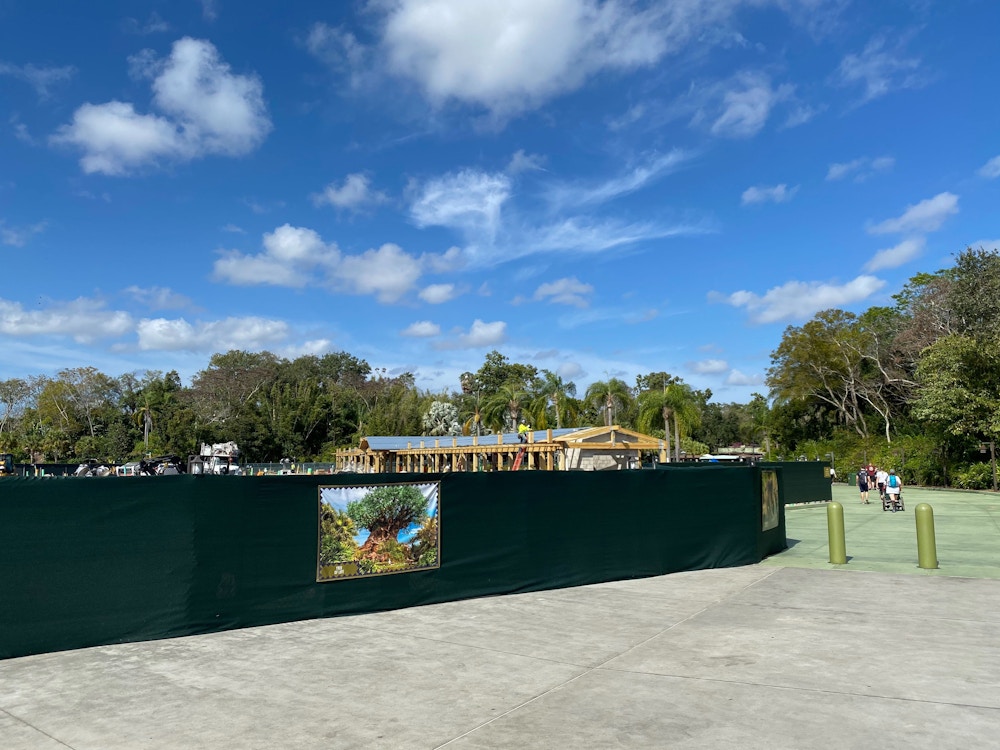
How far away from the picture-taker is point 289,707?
20.1ft

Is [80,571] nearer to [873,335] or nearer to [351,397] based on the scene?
[873,335]

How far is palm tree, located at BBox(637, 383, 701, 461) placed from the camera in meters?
56.1

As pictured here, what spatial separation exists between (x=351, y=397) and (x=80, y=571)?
73.9 meters

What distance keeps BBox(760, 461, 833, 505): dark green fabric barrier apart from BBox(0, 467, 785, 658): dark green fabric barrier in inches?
695

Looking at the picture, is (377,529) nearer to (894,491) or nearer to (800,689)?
(800,689)

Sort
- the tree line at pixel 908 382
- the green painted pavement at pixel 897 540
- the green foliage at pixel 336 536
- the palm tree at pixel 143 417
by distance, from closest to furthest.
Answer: the green foliage at pixel 336 536 → the green painted pavement at pixel 897 540 → the tree line at pixel 908 382 → the palm tree at pixel 143 417

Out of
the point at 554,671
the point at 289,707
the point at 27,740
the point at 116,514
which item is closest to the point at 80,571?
the point at 116,514

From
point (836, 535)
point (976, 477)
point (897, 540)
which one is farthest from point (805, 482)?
point (836, 535)

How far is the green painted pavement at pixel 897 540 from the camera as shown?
1373 cm

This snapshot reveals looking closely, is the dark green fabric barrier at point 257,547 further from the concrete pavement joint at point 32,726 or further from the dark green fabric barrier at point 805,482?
the dark green fabric barrier at point 805,482

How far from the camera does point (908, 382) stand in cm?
5291

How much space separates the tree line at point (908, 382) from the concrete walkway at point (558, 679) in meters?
31.4

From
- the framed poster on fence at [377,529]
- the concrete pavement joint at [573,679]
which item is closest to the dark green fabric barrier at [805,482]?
the concrete pavement joint at [573,679]

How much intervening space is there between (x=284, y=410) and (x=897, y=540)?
62.8 meters
